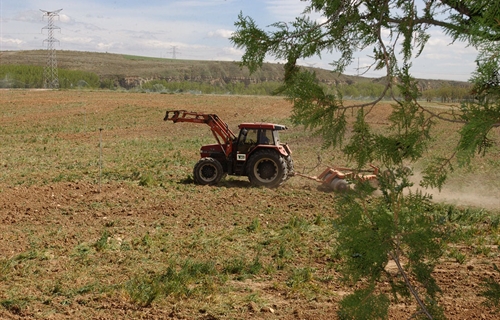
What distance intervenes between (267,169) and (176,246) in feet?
18.3

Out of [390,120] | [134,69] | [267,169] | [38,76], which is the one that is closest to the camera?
[390,120]

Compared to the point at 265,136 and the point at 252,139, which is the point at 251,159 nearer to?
the point at 252,139

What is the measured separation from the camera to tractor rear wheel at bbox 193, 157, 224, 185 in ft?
49.9

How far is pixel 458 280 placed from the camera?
336 inches

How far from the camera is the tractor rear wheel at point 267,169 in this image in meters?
14.9

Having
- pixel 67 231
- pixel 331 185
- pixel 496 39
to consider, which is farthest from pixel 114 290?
pixel 331 185

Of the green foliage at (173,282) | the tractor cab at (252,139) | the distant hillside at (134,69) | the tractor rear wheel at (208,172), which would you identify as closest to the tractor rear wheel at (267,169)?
the tractor cab at (252,139)

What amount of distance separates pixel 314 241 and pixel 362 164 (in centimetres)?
520

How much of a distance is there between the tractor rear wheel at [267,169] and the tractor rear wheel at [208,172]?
785 millimetres

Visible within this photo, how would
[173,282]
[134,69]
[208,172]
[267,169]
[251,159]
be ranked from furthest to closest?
1. [134,69]
2. [208,172]
3. [267,169]
4. [251,159]
5. [173,282]

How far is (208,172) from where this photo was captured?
1534 centimetres

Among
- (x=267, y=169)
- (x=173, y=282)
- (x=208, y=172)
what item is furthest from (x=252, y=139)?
(x=173, y=282)

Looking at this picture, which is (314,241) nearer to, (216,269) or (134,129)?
(216,269)

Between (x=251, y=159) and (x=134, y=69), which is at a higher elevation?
(x=134, y=69)
